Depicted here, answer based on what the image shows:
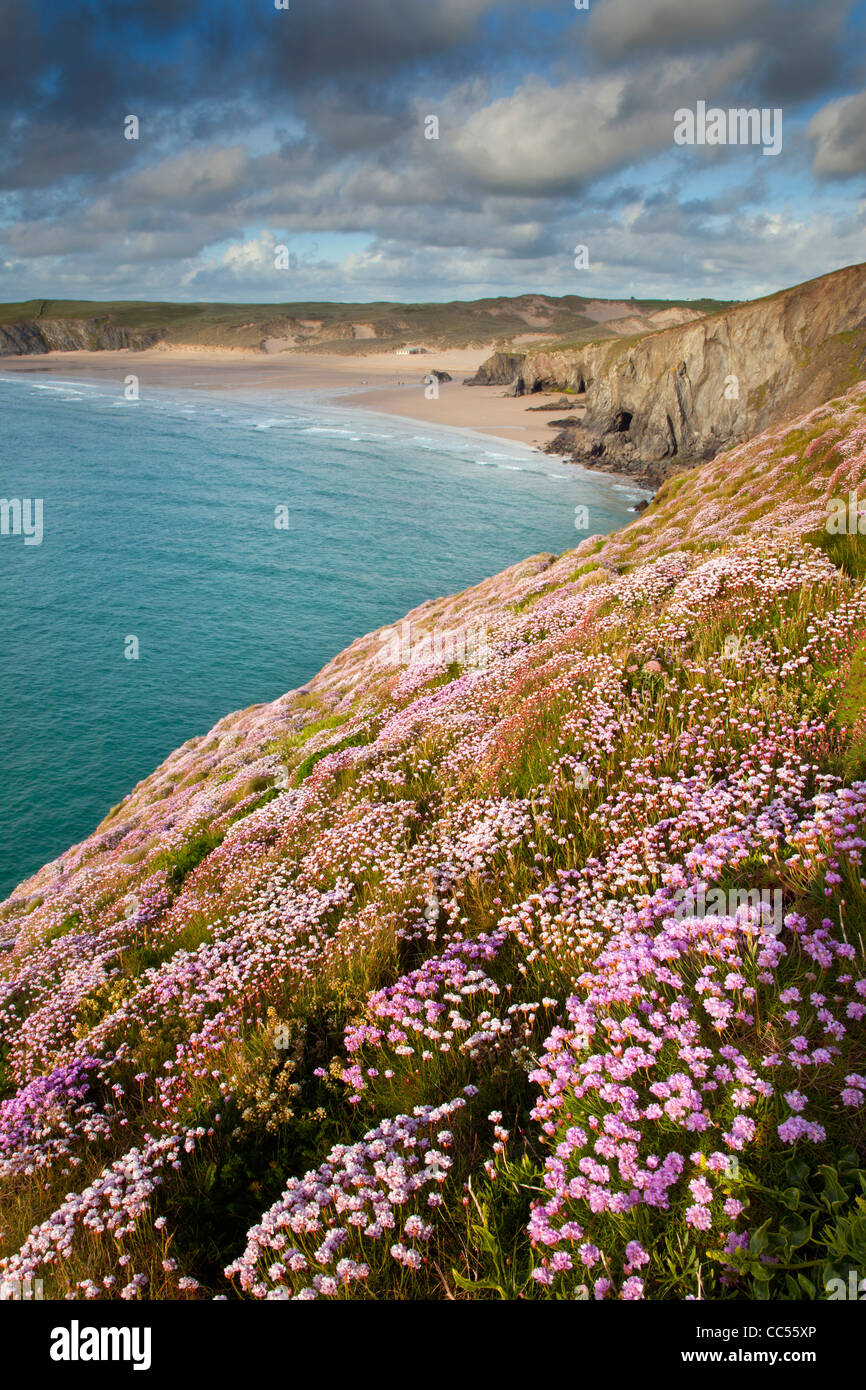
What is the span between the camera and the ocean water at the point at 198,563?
110 feet

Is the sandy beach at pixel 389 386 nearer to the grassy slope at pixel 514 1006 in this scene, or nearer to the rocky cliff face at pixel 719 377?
the rocky cliff face at pixel 719 377

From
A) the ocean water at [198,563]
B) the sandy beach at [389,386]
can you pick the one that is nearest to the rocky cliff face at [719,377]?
the ocean water at [198,563]

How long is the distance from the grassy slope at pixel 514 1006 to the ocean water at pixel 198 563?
2227cm

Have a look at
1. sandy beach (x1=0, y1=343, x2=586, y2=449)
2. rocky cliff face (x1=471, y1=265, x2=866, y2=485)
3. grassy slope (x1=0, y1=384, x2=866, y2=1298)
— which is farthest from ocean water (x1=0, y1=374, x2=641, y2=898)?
grassy slope (x1=0, y1=384, x2=866, y2=1298)

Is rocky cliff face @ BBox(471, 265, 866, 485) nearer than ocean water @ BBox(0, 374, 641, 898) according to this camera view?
No

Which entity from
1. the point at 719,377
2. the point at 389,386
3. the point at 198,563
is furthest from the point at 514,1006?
the point at 389,386

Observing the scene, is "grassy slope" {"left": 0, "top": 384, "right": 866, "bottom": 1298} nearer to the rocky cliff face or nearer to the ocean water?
the ocean water

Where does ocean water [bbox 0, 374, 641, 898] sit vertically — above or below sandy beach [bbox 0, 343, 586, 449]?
below

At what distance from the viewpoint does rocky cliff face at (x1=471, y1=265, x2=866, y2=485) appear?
57250mm

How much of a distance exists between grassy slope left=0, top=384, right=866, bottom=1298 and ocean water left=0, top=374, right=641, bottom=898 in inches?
877

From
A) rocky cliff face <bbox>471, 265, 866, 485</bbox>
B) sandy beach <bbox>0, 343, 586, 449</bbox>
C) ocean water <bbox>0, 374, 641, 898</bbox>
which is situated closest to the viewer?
ocean water <bbox>0, 374, 641, 898</bbox>

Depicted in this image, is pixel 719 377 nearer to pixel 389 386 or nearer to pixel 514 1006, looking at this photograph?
pixel 514 1006

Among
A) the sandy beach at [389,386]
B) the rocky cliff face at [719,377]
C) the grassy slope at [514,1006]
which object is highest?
the sandy beach at [389,386]

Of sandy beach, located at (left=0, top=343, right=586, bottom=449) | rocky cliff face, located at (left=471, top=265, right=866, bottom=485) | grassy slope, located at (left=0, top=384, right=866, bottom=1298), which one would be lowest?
grassy slope, located at (left=0, top=384, right=866, bottom=1298)
